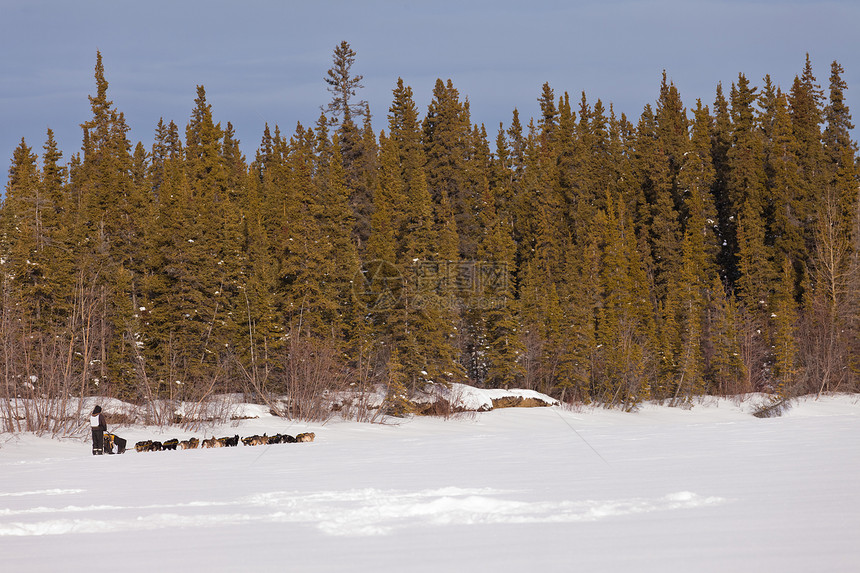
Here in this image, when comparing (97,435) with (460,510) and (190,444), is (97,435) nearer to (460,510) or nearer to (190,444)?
(190,444)

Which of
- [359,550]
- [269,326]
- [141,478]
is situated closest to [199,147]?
[269,326]

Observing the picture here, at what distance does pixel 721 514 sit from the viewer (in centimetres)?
792

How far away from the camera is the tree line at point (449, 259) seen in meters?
37.8

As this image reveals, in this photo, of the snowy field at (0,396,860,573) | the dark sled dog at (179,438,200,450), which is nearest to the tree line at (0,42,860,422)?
the dark sled dog at (179,438,200,450)

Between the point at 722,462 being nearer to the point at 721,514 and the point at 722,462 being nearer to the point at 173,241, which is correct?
the point at 721,514

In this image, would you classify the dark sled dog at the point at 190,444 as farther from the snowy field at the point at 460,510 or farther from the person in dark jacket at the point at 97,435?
the snowy field at the point at 460,510

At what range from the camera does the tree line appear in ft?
124

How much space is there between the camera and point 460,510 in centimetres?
875

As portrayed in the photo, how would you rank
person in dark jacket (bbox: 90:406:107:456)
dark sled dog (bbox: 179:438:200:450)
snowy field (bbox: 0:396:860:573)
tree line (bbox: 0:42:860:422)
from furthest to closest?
1. tree line (bbox: 0:42:860:422)
2. dark sled dog (bbox: 179:438:200:450)
3. person in dark jacket (bbox: 90:406:107:456)
4. snowy field (bbox: 0:396:860:573)

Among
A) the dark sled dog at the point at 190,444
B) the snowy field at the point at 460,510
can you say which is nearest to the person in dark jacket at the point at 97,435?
the snowy field at the point at 460,510

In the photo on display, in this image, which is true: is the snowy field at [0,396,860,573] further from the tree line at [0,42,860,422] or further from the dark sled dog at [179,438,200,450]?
the tree line at [0,42,860,422]

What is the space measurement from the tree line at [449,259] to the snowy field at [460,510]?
12.6m

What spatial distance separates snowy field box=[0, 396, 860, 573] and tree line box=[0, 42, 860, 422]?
12622 millimetres

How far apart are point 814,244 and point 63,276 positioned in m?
58.0
